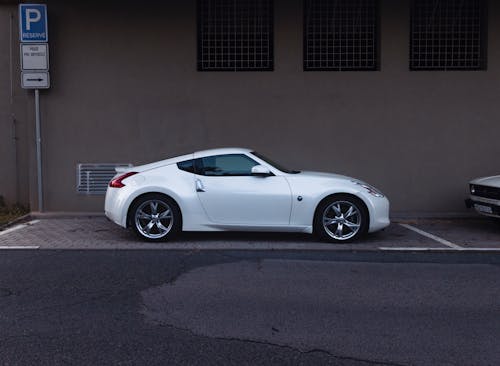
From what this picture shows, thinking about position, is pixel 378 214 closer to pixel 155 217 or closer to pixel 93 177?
pixel 155 217

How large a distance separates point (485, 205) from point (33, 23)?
8549mm

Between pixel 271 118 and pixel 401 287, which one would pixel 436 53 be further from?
pixel 401 287

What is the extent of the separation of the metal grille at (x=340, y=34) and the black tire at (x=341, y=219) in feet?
12.6

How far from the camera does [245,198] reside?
8.72 m

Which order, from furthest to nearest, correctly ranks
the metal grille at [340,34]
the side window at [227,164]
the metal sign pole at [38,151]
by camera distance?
the metal grille at [340,34], the metal sign pole at [38,151], the side window at [227,164]

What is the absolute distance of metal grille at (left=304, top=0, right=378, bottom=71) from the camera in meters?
11.7

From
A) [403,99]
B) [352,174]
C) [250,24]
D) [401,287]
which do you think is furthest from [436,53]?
[401,287]

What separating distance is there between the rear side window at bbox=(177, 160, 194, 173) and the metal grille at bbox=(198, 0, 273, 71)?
330 centimetres

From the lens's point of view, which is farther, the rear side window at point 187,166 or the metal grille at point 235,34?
the metal grille at point 235,34

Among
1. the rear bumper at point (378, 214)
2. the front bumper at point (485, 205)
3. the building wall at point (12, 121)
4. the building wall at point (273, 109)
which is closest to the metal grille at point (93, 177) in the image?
the building wall at point (273, 109)

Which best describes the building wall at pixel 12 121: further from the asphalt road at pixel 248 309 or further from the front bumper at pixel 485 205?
the front bumper at pixel 485 205

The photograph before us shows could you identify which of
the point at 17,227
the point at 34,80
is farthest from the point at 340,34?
the point at 17,227

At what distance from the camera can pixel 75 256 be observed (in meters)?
7.94

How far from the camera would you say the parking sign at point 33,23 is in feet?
36.0
